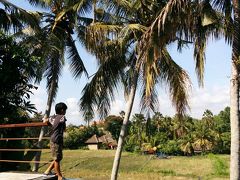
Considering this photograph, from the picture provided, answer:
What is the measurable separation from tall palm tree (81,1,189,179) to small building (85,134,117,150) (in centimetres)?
4991

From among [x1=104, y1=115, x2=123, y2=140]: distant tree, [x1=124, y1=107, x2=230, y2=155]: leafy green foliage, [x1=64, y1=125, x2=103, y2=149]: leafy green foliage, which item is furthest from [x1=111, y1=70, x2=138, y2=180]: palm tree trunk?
[x1=104, y1=115, x2=123, y2=140]: distant tree

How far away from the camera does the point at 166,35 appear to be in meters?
9.47

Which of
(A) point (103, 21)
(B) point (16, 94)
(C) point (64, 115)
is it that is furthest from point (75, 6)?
(C) point (64, 115)

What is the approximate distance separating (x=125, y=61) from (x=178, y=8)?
422cm

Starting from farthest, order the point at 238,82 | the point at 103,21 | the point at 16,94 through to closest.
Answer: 1. the point at 103,21
2. the point at 16,94
3. the point at 238,82

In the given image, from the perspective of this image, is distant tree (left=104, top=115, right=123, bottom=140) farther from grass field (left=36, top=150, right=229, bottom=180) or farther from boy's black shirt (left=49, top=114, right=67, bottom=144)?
boy's black shirt (left=49, top=114, right=67, bottom=144)

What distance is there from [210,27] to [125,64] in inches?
152

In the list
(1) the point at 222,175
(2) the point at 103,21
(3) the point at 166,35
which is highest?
(2) the point at 103,21

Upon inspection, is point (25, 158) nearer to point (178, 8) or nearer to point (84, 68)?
point (84, 68)

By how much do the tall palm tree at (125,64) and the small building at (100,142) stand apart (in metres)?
49.9

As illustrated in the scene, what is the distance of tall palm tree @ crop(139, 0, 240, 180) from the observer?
28.8 ft

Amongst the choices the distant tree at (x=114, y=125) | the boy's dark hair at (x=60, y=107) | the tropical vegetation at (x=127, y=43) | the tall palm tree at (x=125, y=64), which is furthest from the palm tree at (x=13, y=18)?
the distant tree at (x=114, y=125)

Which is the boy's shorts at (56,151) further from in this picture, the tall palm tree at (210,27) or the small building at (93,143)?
the small building at (93,143)

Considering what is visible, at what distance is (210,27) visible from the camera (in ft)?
32.6
